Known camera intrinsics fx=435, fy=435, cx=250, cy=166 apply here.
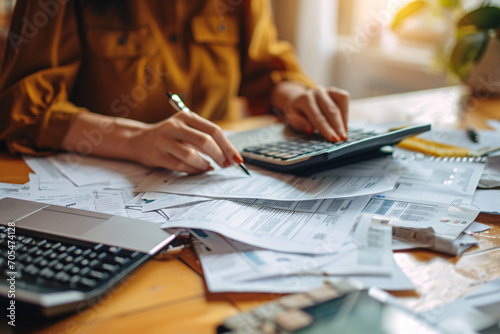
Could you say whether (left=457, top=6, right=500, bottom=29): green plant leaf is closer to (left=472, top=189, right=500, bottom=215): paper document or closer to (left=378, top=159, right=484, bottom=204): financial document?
(left=378, top=159, right=484, bottom=204): financial document

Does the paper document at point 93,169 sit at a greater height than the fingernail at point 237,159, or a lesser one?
lesser

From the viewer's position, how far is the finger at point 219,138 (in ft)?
2.32

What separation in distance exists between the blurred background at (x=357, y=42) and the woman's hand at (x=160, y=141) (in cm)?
137

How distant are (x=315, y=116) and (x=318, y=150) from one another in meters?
0.17

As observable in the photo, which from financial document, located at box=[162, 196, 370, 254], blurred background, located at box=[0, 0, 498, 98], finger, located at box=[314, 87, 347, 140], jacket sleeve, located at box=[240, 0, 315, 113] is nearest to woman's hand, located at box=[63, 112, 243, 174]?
financial document, located at box=[162, 196, 370, 254]

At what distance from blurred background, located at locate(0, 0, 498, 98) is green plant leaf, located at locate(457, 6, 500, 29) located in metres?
0.65

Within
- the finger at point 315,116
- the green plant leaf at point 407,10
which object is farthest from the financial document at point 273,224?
the green plant leaf at point 407,10

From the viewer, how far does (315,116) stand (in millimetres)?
865

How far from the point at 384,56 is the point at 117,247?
192cm

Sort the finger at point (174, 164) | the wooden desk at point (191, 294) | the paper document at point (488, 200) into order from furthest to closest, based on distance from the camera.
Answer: the finger at point (174, 164) → the paper document at point (488, 200) → the wooden desk at point (191, 294)

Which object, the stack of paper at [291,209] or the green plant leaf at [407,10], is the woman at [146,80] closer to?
the stack of paper at [291,209]

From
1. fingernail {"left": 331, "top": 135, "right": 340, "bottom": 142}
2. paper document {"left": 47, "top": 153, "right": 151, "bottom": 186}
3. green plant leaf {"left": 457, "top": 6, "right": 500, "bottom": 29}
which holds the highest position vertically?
green plant leaf {"left": 457, "top": 6, "right": 500, "bottom": 29}

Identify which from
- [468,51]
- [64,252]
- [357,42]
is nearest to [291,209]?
[64,252]

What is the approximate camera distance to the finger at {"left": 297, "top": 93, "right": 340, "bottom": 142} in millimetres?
811
